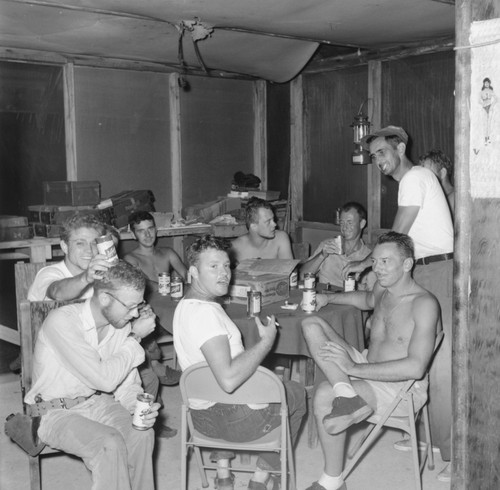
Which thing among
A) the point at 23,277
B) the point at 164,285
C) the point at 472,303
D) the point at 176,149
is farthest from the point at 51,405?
the point at 176,149

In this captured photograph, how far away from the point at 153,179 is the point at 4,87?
1817 millimetres

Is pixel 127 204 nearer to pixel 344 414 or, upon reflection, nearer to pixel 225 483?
pixel 225 483

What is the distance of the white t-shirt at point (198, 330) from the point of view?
127 inches

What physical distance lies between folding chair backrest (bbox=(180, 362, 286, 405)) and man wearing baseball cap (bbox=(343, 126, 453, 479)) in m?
1.43

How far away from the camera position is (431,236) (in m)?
4.54

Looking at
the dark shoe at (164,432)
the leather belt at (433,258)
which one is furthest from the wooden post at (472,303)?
the dark shoe at (164,432)

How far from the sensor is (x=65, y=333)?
3.23 m

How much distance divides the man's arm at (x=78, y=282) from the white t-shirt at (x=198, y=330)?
48 centimetres

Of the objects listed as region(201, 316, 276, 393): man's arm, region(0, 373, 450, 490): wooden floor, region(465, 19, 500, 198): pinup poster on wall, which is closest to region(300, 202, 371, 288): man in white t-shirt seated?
region(0, 373, 450, 490): wooden floor

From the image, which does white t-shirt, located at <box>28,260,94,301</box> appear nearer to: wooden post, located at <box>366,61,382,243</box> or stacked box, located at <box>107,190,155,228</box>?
stacked box, located at <box>107,190,155,228</box>

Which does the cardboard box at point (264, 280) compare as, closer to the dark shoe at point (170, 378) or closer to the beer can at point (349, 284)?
the beer can at point (349, 284)

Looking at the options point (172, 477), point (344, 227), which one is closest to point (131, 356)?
point (172, 477)

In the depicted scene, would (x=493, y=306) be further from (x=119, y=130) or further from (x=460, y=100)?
(x=119, y=130)

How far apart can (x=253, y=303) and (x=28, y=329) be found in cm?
133
